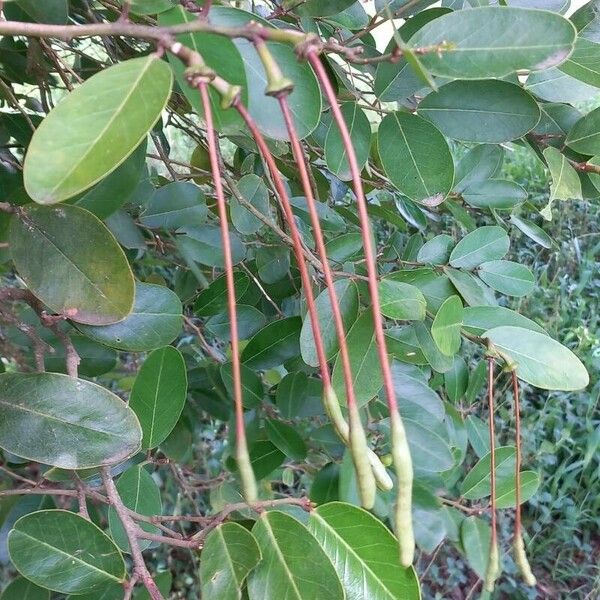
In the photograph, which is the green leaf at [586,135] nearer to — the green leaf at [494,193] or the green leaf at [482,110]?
the green leaf at [482,110]

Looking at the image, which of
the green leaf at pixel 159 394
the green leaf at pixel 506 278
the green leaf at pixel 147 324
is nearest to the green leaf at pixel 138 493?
the green leaf at pixel 159 394

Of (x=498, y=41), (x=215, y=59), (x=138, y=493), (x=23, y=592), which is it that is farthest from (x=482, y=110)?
(x=23, y=592)

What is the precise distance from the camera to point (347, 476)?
0.69 m

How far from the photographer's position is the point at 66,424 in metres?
0.52

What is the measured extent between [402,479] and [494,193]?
63 centimetres

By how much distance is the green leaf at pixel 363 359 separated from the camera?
0.57 m

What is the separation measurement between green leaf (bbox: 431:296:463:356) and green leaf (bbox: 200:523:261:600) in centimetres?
24

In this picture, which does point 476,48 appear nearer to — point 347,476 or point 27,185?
point 27,185

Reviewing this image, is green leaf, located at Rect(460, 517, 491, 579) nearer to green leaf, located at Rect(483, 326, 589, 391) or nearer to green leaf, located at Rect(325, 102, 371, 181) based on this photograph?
green leaf, located at Rect(483, 326, 589, 391)

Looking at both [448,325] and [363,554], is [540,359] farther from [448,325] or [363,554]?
[363,554]

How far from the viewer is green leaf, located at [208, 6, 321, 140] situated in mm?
475

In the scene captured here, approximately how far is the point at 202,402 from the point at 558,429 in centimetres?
144

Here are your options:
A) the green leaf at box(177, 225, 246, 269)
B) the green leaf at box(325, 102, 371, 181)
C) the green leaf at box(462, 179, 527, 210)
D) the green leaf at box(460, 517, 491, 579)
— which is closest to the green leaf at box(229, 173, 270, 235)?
the green leaf at box(177, 225, 246, 269)

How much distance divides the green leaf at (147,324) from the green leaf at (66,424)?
0.07 m
